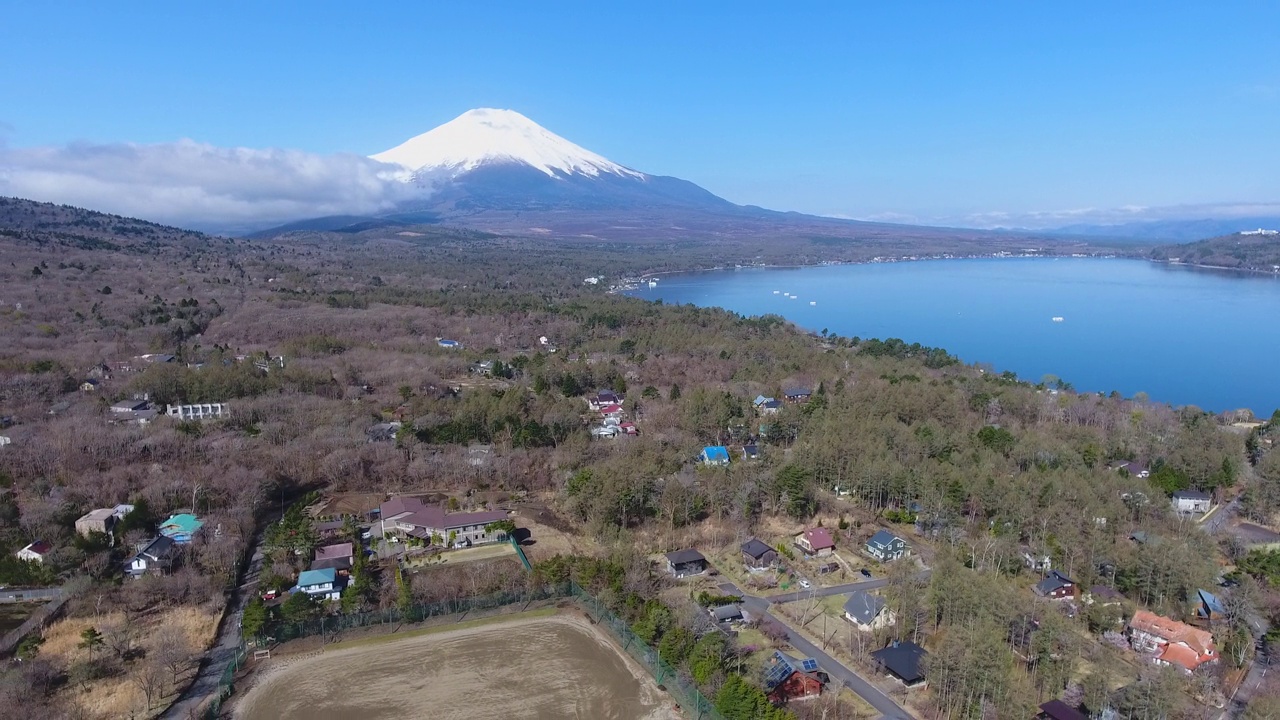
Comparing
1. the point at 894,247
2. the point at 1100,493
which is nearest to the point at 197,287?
the point at 1100,493

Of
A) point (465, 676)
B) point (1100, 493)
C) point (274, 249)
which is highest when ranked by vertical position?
point (274, 249)

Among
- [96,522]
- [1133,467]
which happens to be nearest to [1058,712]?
[1133,467]

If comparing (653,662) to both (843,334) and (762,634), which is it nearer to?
(762,634)

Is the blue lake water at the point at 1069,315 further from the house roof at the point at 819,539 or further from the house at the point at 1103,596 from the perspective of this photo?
the house roof at the point at 819,539

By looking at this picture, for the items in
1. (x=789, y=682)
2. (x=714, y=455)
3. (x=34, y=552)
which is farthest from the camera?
(x=714, y=455)

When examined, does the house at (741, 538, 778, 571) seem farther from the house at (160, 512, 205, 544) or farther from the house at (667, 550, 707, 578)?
the house at (160, 512, 205, 544)

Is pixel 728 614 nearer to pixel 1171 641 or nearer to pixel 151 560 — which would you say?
pixel 1171 641

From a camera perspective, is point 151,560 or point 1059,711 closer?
point 1059,711
